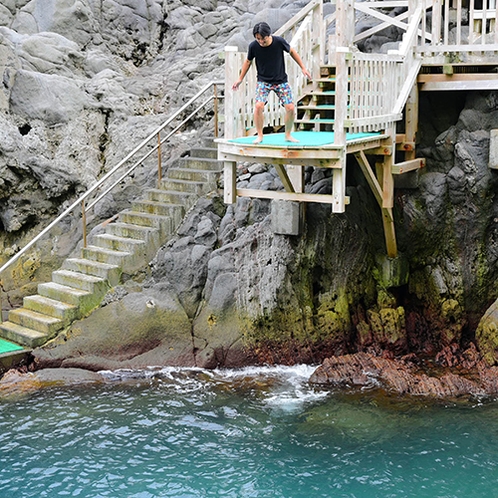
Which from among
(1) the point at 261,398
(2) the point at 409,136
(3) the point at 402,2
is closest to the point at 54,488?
(1) the point at 261,398

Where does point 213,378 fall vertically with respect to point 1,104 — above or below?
below

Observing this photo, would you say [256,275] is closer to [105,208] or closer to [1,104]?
[105,208]

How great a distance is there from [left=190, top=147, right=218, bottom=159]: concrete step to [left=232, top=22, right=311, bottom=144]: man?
4.34 metres

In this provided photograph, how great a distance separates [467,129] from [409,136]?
1011 millimetres

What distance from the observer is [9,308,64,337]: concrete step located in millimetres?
13833

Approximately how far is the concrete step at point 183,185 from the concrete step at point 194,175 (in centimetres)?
12

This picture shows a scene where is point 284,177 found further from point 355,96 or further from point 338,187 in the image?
point 355,96

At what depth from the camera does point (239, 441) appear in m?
11.0


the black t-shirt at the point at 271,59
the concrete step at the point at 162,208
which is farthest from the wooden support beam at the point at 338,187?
the concrete step at the point at 162,208

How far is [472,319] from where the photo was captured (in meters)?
14.2

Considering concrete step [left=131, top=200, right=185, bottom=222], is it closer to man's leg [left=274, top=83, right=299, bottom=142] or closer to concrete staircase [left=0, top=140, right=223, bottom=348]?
concrete staircase [left=0, top=140, right=223, bottom=348]

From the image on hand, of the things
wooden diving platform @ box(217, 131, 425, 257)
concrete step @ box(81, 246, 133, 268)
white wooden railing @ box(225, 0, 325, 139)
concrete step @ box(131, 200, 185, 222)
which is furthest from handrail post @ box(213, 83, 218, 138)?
concrete step @ box(81, 246, 133, 268)

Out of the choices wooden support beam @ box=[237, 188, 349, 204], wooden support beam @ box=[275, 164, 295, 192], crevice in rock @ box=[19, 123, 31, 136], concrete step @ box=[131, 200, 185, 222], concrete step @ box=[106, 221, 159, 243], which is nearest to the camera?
wooden support beam @ box=[237, 188, 349, 204]

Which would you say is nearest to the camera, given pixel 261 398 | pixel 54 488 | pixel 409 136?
pixel 54 488
